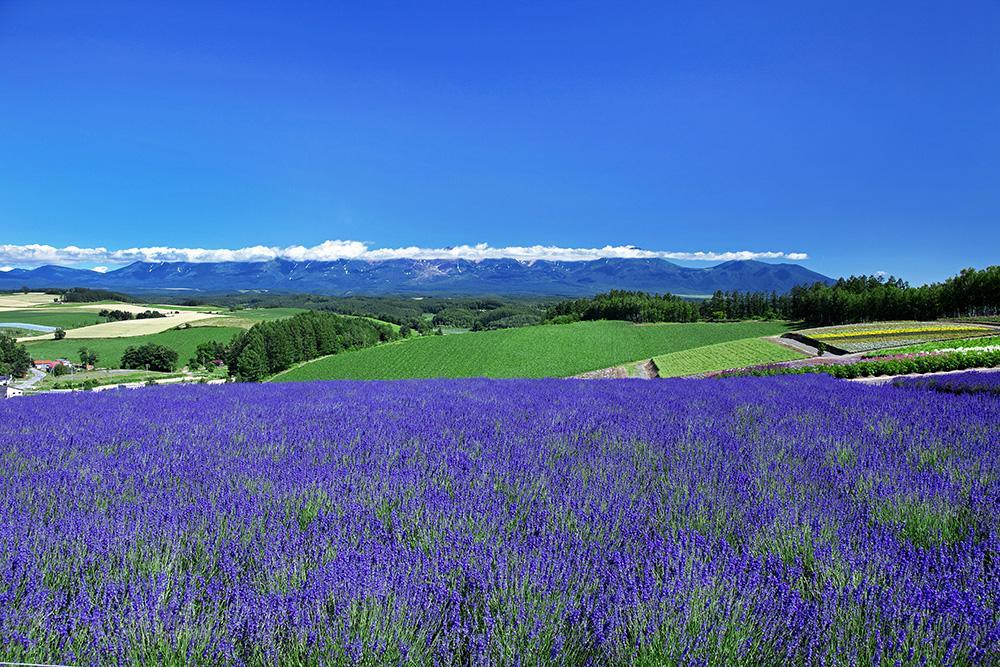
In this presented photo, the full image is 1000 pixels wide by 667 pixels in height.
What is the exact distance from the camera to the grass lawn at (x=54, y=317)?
327ft

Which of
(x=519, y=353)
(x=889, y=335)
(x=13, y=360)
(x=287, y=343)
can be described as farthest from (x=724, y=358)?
(x=13, y=360)

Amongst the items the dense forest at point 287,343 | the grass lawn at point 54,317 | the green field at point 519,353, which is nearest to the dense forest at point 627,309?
the green field at point 519,353

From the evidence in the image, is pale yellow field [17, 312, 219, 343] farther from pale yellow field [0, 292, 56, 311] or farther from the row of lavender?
the row of lavender

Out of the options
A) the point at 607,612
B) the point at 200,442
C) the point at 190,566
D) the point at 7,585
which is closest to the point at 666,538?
the point at 607,612

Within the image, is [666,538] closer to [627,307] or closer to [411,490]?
[411,490]

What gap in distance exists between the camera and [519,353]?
43.6 m

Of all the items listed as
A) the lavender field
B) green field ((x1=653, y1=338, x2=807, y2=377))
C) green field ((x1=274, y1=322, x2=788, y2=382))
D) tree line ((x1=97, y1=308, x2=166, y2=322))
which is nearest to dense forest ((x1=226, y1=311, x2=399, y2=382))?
green field ((x1=274, y1=322, x2=788, y2=382))

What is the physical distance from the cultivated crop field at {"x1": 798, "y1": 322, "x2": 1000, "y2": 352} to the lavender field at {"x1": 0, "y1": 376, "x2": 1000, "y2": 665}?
96.5 ft

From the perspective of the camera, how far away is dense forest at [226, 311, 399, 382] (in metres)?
62.1

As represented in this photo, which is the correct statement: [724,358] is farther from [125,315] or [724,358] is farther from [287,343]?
[125,315]

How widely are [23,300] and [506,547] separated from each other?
178 meters

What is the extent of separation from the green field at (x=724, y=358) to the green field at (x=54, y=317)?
114m

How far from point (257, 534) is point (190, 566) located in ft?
1.02

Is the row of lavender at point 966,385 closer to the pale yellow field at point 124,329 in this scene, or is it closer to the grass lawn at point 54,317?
the pale yellow field at point 124,329
